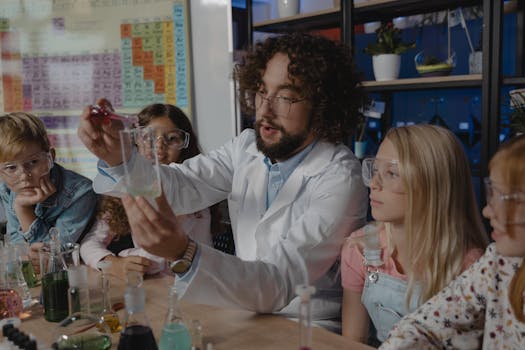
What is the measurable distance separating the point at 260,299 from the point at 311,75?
869mm

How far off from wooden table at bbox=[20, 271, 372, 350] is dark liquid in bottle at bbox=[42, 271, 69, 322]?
3 cm

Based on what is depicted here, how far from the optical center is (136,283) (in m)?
1.23

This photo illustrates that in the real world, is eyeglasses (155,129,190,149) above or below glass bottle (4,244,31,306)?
above

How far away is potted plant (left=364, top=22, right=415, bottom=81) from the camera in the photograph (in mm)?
3206

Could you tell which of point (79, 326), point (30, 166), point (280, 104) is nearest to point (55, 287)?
point (79, 326)

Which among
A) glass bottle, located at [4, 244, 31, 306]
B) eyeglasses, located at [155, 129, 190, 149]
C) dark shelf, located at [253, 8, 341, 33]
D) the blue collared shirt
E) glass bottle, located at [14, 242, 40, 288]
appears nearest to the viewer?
glass bottle, located at [4, 244, 31, 306]

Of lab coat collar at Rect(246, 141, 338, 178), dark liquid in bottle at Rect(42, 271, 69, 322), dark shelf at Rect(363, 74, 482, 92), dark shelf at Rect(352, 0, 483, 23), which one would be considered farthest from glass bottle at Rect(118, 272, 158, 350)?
dark shelf at Rect(352, 0, 483, 23)

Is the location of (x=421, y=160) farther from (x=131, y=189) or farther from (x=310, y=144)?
(x=131, y=189)

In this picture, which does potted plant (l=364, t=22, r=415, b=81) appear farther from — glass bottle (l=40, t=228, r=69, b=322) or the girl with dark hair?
glass bottle (l=40, t=228, r=69, b=322)

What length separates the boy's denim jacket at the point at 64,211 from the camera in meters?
2.12

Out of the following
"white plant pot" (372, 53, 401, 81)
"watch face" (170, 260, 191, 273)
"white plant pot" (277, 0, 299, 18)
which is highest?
"white plant pot" (277, 0, 299, 18)

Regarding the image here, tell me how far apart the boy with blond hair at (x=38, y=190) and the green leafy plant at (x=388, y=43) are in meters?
1.92

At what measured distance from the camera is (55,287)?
4.83 ft

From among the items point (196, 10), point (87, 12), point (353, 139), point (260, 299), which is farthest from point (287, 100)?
point (87, 12)
